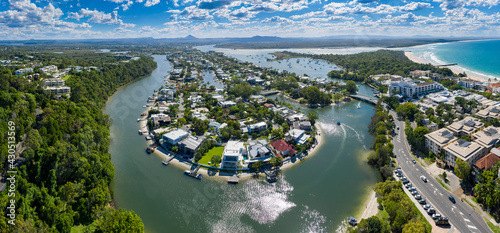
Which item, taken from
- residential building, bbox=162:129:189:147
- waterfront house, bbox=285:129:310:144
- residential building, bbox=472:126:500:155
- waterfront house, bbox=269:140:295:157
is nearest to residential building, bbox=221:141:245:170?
waterfront house, bbox=269:140:295:157

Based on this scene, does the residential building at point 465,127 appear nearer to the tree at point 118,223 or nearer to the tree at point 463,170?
the tree at point 463,170

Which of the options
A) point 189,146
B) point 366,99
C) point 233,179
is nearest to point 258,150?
point 233,179

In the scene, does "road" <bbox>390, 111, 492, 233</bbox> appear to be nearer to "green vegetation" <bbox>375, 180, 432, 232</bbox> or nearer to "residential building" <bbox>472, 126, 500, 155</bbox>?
"green vegetation" <bbox>375, 180, 432, 232</bbox>

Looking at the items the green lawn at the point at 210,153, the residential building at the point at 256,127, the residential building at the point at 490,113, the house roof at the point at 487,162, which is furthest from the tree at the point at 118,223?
the residential building at the point at 490,113

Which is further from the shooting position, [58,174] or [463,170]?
[463,170]

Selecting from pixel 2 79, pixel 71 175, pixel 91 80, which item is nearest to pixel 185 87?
pixel 91 80

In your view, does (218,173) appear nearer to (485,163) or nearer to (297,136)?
(297,136)

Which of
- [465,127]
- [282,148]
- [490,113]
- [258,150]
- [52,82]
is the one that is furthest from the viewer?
[52,82]
